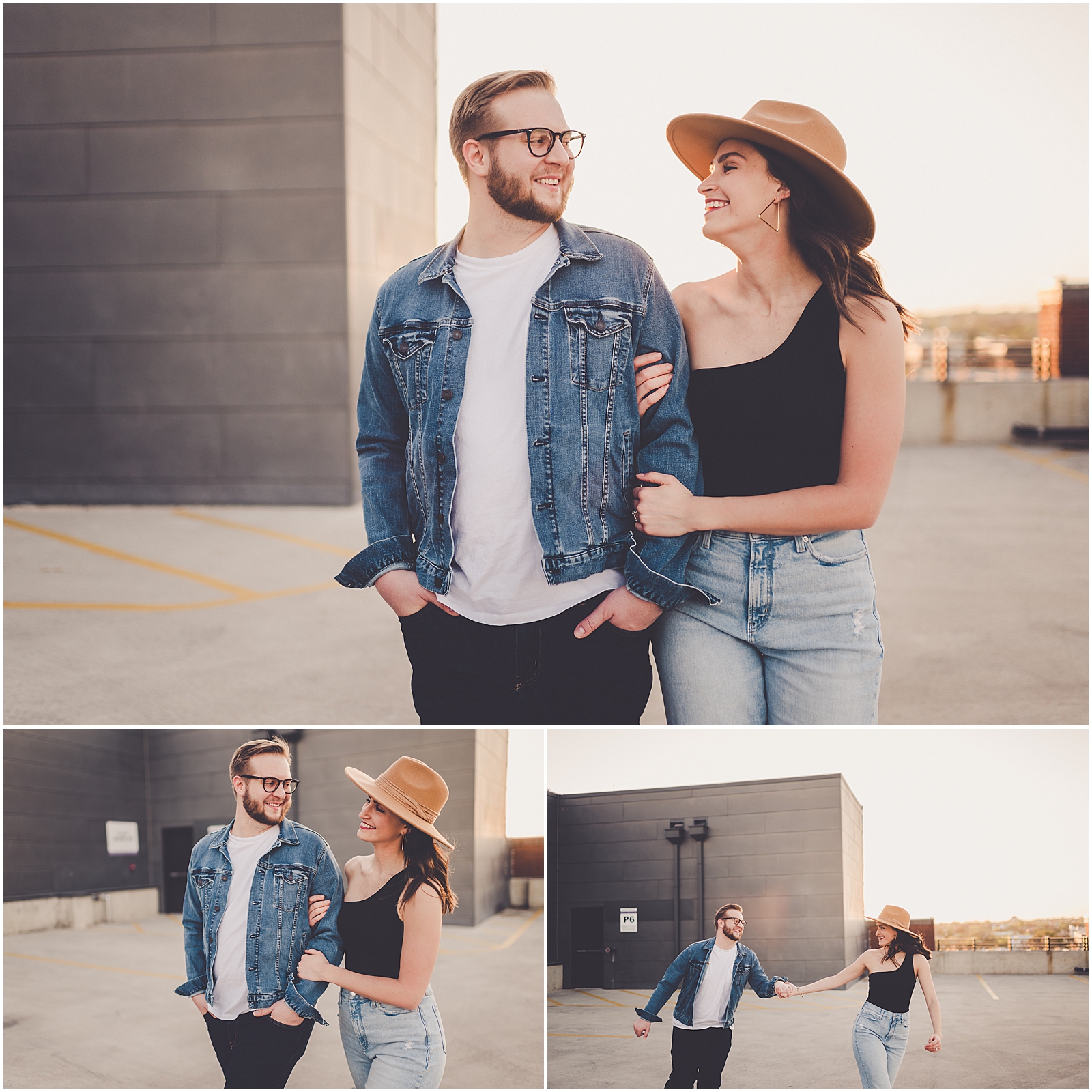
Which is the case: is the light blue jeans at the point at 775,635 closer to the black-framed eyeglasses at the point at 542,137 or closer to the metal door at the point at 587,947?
the metal door at the point at 587,947

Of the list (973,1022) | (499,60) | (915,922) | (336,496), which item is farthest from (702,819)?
(336,496)

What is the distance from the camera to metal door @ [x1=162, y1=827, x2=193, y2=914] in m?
2.29

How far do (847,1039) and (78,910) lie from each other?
182 cm

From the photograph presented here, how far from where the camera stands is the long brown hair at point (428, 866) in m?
2.19

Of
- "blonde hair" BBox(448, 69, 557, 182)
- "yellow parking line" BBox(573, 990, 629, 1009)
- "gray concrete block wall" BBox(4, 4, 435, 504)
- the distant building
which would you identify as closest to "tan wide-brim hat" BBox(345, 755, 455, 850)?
"yellow parking line" BBox(573, 990, 629, 1009)

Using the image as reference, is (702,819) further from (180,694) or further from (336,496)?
(336,496)

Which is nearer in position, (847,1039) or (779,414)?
(779,414)

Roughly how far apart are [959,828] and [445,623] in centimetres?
126

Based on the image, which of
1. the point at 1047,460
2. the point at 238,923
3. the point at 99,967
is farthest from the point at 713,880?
the point at 1047,460

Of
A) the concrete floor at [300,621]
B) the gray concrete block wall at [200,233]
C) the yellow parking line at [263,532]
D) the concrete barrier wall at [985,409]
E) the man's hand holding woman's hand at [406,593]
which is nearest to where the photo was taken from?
the man's hand holding woman's hand at [406,593]

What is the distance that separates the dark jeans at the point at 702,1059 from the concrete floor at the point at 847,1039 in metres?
0.02

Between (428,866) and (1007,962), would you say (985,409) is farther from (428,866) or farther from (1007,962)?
(428,866)

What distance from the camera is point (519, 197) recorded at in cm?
183

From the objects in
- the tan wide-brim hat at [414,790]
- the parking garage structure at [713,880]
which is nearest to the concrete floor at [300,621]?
the parking garage structure at [713,880]
